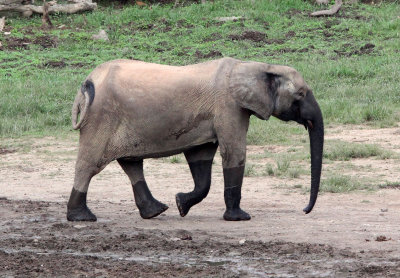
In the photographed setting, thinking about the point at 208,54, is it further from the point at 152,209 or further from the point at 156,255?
the point at 156,255

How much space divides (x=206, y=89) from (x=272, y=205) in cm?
150

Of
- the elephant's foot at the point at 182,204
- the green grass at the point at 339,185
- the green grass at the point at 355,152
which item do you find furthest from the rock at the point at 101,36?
the elephant's foot at the point at 182,204

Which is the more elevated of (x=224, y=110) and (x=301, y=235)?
(x=224, y=110)

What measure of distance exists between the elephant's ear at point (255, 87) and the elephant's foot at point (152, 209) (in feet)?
3.75

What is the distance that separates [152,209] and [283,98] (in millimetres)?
1453

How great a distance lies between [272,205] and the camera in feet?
28.1

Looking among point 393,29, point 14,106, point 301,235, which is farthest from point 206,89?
point 393,29

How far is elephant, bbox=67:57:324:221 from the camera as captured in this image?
762cm

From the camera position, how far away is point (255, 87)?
7672 mm

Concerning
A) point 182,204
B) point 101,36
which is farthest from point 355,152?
point 101,36

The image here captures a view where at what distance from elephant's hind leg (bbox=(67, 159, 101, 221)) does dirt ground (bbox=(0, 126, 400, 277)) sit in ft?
0.25

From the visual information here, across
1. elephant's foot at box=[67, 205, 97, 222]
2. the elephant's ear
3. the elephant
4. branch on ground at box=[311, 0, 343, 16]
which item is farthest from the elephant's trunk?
branch on ground at box=[311, 0, 343, 16]

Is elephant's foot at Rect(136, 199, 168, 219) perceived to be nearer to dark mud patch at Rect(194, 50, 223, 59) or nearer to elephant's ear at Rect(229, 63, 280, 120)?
elephant's ear at Rect(229, 63, 280, 120)

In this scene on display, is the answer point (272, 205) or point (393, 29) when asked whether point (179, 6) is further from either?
point (272, 205)
